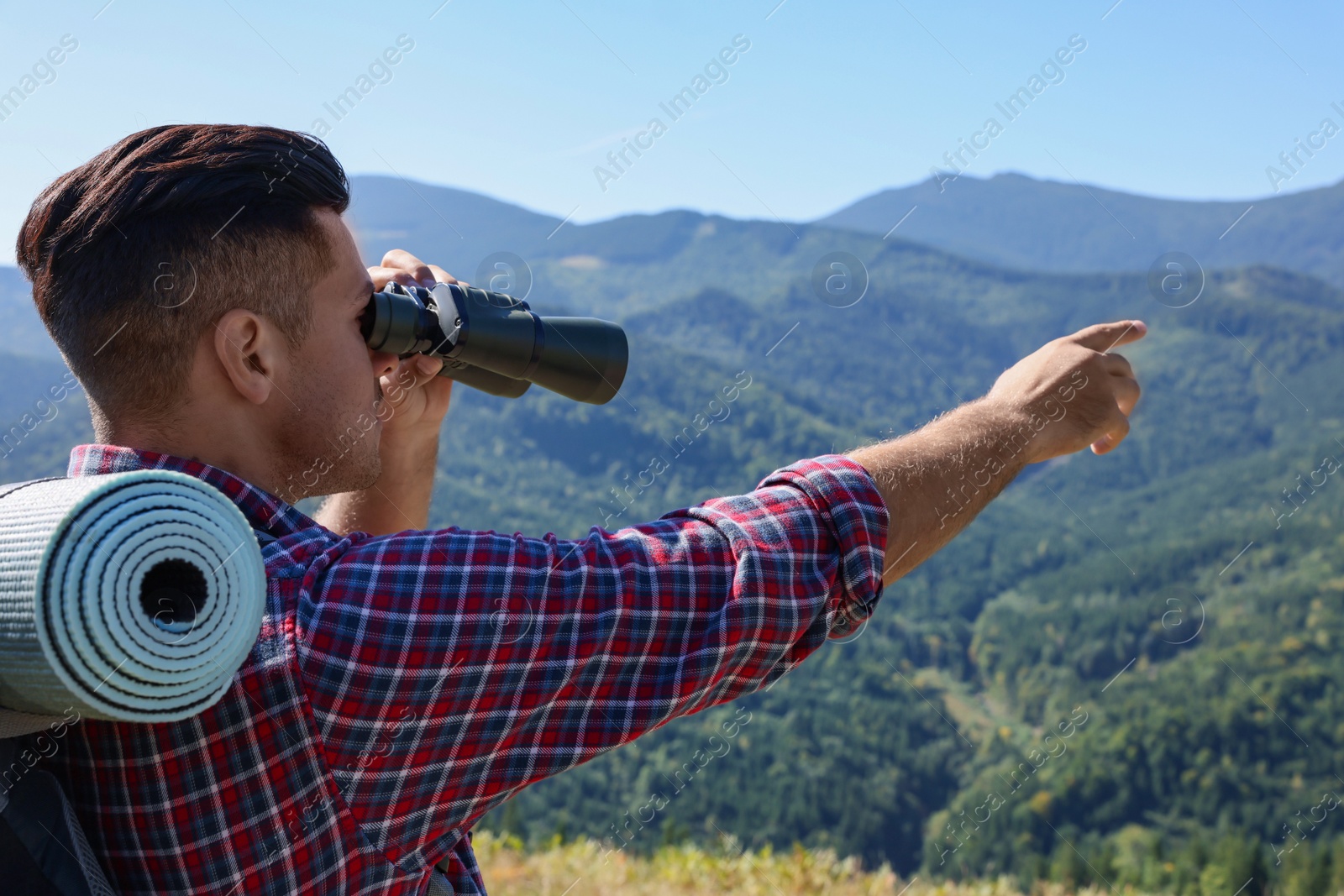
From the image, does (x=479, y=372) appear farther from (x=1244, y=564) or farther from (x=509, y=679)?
(x=1244, y=564)

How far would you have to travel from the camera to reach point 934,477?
3.92 feet

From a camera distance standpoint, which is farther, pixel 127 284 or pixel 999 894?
pixel 999 894

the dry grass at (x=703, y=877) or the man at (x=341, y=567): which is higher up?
the man at (x=341, y=567)

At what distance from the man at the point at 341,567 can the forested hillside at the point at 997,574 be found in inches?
9.6

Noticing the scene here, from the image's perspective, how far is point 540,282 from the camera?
166625mm

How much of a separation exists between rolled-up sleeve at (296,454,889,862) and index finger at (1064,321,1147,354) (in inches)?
19.1

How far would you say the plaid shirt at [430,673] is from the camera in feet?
3.21

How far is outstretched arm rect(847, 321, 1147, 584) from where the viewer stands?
1.18 meters

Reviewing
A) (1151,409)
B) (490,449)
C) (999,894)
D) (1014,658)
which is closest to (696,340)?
(490,449)

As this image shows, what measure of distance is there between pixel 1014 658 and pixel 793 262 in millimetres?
112420

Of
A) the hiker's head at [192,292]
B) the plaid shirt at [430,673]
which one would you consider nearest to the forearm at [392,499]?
the hiker's head at [192,292]

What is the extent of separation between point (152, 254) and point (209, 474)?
0.26m

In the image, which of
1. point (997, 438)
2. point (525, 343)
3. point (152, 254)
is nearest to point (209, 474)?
point (152, 254)

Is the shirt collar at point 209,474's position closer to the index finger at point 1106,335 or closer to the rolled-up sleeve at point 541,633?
the rolled-up sleeve at point 541,633
